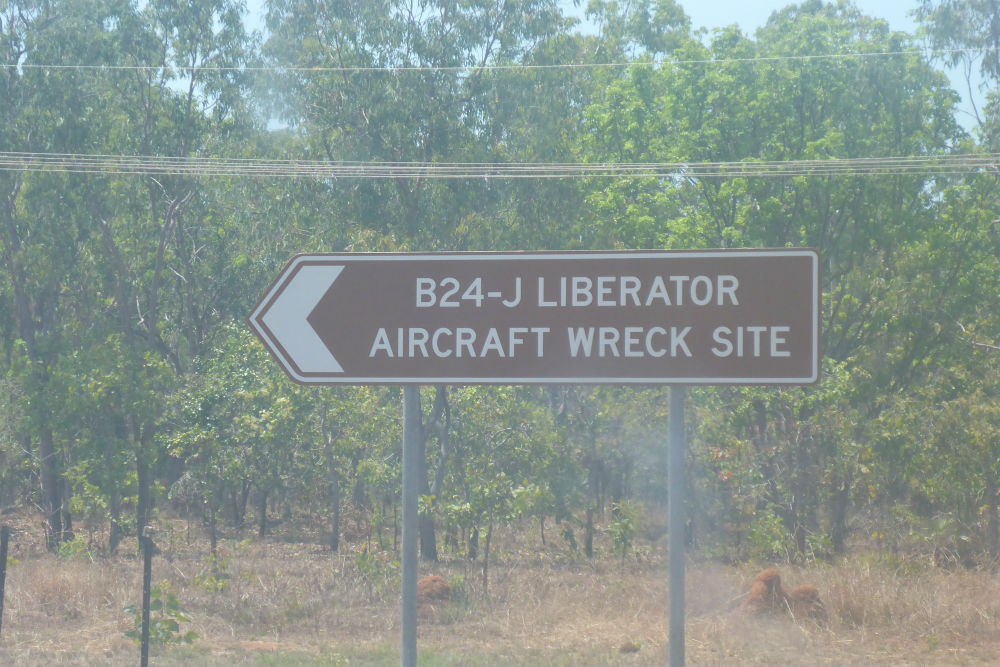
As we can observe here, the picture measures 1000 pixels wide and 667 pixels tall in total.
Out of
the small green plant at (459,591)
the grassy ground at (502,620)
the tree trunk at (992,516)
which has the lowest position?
the small green plant at (459,591)

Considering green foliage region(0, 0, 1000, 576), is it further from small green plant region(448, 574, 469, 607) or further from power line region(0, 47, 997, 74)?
small green plant region(448, 574, 469, 607)

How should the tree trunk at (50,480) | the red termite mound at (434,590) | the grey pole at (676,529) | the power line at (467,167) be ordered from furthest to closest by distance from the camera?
the tree trunk at (50,480) → the power line at (467,167) → the red termite mound at (434,590) → the grey pole at (676,529)

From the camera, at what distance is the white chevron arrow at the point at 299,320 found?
3914 millimetres

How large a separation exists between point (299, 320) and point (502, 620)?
6.45m

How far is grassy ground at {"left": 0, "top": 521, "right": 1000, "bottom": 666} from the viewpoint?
766cm

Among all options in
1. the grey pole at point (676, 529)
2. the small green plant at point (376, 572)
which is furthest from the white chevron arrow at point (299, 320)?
the small green plant at point (376, 572)

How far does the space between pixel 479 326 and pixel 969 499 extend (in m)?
11.3

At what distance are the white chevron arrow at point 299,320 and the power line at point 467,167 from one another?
14.5 metres

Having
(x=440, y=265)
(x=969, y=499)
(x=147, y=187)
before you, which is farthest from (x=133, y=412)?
(x=440, y=265)

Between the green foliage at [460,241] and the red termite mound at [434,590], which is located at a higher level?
the green foliage at [460,241]

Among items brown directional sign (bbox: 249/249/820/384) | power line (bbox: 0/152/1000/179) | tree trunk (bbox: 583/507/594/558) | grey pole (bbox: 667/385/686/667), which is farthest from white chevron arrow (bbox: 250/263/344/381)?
power line (bbox: 0/152/1000/179)

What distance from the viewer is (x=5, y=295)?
2153cm

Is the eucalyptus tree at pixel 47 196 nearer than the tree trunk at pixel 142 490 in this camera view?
No

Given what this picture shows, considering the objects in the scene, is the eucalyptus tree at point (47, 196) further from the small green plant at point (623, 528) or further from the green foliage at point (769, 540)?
the green foliage at point (769, 540)
